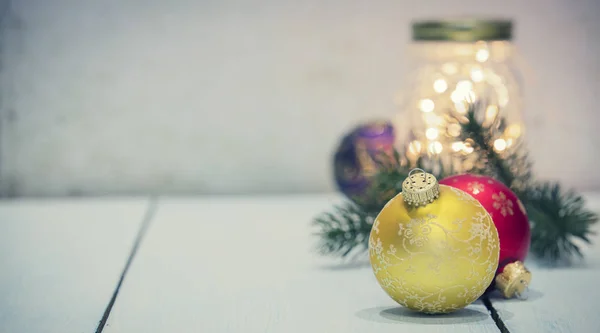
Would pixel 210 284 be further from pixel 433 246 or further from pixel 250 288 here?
pixel 433 246

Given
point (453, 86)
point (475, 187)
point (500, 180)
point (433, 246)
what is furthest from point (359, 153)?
point (433, 246)

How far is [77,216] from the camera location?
3.94ft

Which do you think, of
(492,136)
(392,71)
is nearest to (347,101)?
(392,71)

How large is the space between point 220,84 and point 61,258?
515 millimetres

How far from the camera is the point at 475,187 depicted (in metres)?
0.73

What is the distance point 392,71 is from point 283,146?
0.22 m

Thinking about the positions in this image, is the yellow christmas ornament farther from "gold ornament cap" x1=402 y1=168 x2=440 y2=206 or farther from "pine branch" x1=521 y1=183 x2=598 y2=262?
"pine branch" x1=521 y1=183 x2=598 y2=262

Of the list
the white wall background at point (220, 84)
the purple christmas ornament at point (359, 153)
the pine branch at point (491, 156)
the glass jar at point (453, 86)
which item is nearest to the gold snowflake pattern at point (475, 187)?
the pine branch at point (491, 156)

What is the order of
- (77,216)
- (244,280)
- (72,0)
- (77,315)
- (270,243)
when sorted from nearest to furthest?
(77,315), (244,280), (270,243), (77,216), (72,0)

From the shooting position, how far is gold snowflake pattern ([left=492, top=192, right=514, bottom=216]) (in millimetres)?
719

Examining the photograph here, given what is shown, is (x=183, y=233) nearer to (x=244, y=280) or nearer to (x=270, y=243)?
(x=270, y=243)

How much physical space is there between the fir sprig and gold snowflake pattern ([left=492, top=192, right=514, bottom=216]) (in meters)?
0.11

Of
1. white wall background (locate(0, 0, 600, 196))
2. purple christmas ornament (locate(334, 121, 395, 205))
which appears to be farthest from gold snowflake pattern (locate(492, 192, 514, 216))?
white wall background (locate(0, 0, 600, 196))

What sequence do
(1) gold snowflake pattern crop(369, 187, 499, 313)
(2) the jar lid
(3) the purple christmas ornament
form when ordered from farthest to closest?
(3) the purple christmas ornament
(2) the jar lid
(1) gold snowflake pattern crop(369, 187, 499, 313)
